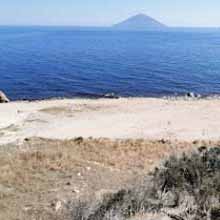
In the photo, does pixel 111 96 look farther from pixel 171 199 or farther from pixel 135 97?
pixel 171 199

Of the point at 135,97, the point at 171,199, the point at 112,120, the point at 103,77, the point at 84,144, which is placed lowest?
the point at 135,97

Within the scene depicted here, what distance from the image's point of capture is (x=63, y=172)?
51.5 feet

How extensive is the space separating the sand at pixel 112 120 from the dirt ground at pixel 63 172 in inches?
196

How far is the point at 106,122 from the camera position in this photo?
32656 mm

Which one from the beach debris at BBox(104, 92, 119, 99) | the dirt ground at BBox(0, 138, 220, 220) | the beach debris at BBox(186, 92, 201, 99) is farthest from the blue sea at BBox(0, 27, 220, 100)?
the dirt ground at BBox(0, 138, 220, 220)

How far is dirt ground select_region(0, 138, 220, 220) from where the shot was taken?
39.4 ft

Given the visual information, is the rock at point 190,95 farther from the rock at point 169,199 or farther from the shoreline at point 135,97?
the rock at point 169,199

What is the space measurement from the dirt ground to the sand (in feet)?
16.4

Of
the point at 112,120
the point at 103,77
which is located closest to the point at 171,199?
the point at 112,120

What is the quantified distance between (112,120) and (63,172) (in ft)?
58.6

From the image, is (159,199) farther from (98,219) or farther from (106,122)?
(106,122)

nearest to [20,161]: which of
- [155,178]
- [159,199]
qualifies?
[155,178]

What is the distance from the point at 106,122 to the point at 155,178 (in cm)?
2153

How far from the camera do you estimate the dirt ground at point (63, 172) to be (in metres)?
12.0
